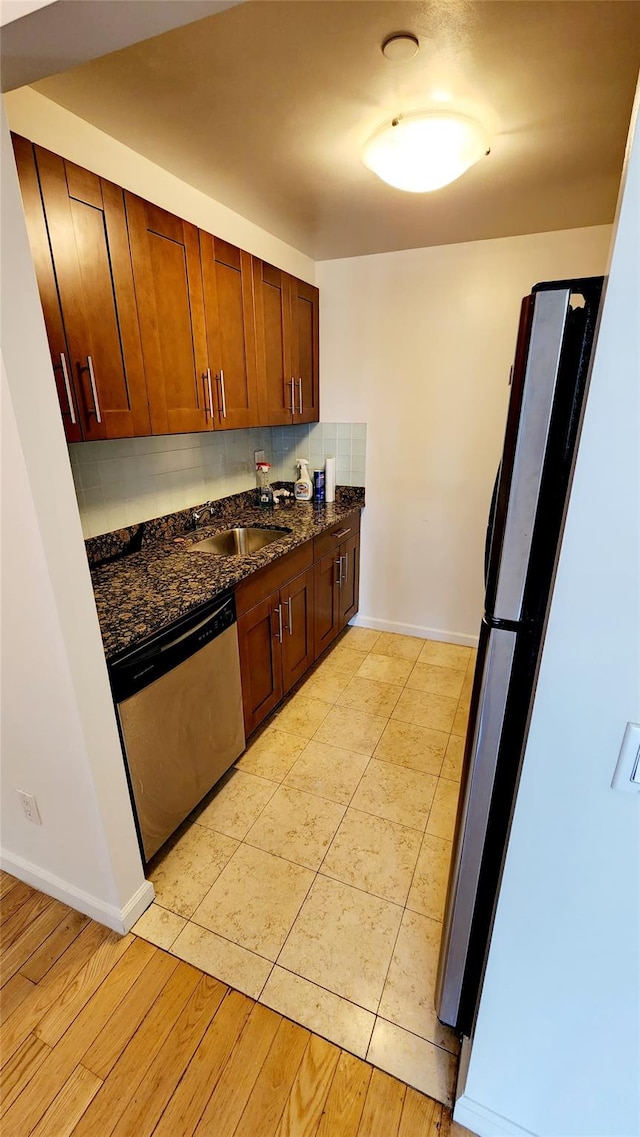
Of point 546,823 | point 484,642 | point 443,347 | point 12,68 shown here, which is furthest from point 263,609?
point 443,347

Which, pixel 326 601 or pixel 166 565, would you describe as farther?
pixel 326 601

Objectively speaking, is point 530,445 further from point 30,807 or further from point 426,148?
point 30,807

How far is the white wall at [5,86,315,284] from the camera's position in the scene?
1.31m

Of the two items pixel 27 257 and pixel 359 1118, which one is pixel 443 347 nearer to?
pixel 27 257

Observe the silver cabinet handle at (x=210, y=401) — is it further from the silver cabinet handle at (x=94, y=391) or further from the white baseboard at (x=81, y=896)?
the white baseboard at (x=81, y=896)

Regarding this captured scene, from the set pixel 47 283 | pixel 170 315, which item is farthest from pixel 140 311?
pixel 47 283

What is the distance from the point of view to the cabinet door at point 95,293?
1.33m

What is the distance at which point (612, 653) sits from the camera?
666mm

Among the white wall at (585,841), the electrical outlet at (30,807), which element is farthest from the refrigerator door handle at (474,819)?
the electrical outlet at (30,807)

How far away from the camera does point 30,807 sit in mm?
1501

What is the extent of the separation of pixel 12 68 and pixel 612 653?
58.1 inches

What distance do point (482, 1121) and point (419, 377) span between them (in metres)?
2.98

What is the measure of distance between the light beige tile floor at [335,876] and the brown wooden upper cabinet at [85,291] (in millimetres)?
1532

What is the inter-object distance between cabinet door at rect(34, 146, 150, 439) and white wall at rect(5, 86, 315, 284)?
0.12 meters
